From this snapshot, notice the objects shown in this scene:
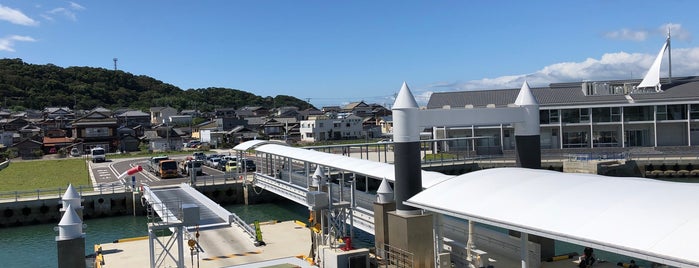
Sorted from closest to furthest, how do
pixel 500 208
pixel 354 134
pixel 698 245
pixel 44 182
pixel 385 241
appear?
1. pixel 698 245
2. pixel 500 208
3. pixel 385 241
4. pixel 44 182
5. pixel 354 134

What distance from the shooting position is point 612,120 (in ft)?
181

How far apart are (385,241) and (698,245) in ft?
33.1

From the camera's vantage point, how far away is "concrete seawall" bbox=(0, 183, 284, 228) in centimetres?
3338

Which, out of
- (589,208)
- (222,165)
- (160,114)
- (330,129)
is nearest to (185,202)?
(589,208)

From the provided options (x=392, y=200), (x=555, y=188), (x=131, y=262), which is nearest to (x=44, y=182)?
(x=131, y=262)

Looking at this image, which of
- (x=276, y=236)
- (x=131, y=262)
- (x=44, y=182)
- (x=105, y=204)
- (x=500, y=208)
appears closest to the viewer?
(x=500, y=208)

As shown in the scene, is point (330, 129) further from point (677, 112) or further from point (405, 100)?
point (405, 100)

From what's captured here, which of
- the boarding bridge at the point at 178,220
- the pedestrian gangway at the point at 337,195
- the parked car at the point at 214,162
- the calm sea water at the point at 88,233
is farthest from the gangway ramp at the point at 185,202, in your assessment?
the parked car at the point at 214,162

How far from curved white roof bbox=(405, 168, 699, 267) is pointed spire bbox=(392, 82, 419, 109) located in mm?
3011

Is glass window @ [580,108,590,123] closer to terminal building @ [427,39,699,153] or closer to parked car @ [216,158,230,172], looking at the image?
terminal building @ [427,39,699,153]

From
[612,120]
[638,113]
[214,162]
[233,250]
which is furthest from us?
[612,120]

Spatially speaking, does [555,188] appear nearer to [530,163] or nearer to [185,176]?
[530,163]

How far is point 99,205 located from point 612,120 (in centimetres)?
4779

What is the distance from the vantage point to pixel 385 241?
17.7 metres
